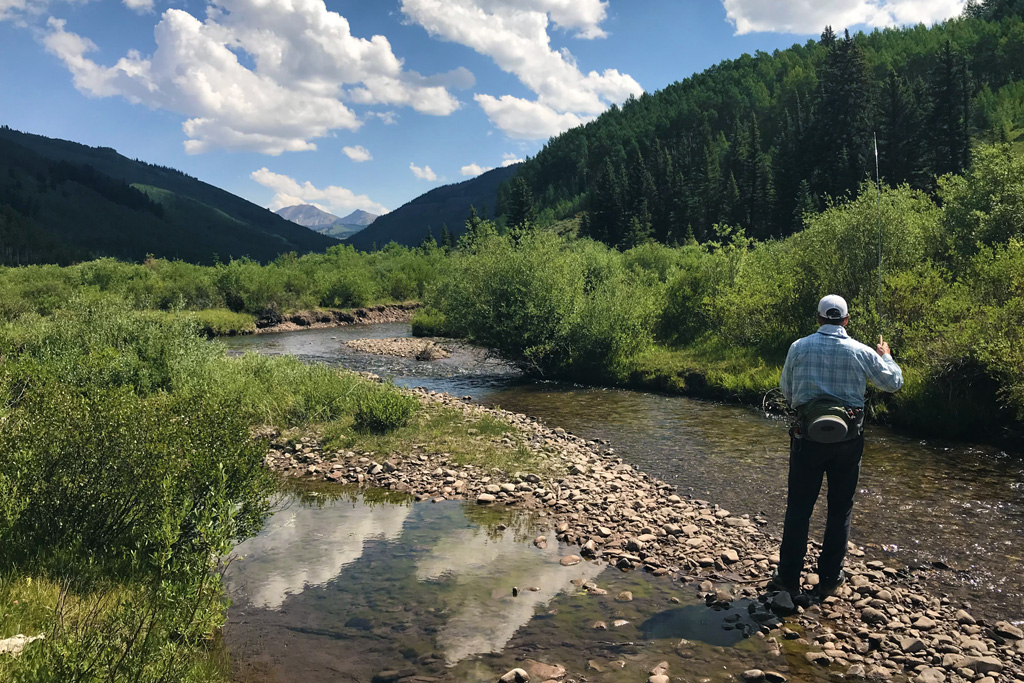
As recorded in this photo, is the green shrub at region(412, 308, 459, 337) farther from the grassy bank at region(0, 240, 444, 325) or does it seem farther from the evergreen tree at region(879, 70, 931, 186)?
the evergreen tree at region(879, 70, 931, 186)

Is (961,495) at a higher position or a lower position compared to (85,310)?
lower

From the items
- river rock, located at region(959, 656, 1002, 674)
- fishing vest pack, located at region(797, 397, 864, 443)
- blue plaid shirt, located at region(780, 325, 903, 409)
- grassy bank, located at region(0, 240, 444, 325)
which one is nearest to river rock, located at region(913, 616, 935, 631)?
river rock, located at region(959, 656, 1002, 674)

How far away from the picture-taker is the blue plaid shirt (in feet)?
24.1

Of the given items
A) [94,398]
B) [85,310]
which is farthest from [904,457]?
[85,310]

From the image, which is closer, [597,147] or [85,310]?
[85,310]

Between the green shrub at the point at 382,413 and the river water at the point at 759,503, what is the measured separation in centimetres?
488

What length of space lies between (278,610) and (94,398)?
13.0 ft

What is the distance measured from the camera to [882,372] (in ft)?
24.0

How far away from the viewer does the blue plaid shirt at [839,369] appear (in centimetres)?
735

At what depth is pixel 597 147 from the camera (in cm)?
17538

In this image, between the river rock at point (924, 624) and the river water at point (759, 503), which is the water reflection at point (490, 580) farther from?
the river rock at point (924, 624)

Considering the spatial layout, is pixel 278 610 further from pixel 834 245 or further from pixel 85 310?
pixel 834 245

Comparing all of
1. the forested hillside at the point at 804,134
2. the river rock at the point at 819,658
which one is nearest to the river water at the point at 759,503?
the river rock at the point at 819,658

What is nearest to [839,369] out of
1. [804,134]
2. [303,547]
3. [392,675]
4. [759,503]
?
[759,503]
